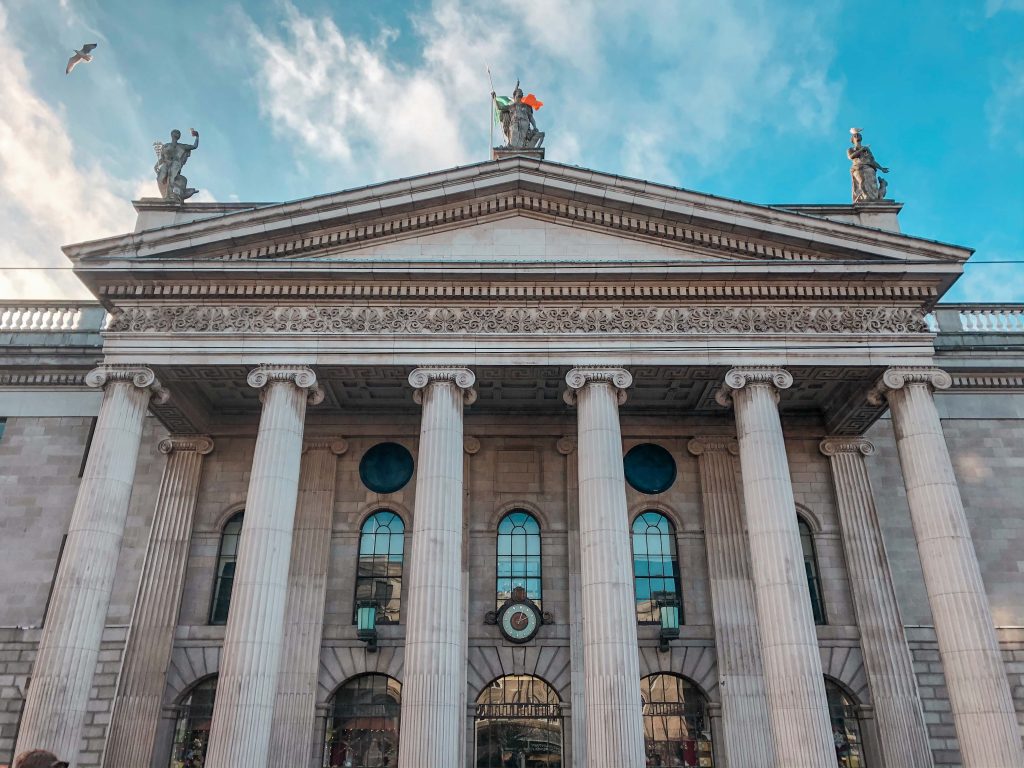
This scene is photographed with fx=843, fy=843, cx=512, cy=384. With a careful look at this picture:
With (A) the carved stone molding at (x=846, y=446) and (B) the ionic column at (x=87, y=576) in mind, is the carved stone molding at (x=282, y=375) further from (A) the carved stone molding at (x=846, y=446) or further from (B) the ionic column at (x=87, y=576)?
(A) the carved stone molding at (x=846, y=446)

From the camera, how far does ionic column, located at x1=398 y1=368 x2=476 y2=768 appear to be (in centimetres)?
1658

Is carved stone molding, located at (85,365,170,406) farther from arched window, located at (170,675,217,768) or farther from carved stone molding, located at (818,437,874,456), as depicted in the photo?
carved stone molding, located at (818,437,874,456)

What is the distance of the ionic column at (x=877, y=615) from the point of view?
1973 cm

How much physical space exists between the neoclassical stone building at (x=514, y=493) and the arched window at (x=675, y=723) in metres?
0.08

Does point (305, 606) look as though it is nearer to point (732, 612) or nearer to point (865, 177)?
point (732, 612)

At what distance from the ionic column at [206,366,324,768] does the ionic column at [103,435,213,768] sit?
347cm

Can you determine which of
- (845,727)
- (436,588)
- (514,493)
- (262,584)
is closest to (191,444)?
(262,584)

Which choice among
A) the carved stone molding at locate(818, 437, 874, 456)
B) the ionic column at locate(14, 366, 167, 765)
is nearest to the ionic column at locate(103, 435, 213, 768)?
the ionic column at locate(14, 366, 167, 765)

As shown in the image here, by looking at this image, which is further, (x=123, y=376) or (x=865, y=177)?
(x=865, y=177)

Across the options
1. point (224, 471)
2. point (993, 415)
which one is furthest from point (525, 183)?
point (993, 415)

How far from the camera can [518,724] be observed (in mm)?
20719

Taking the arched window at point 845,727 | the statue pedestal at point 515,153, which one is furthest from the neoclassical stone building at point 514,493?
the statue pedestal at point 515,153

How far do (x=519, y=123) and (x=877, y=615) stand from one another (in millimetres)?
15910

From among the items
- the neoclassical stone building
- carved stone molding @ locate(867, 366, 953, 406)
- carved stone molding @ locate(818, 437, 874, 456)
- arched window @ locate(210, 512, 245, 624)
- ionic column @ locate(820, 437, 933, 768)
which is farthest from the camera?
carved stone molding @ locate(818, 437, 874, 456)
